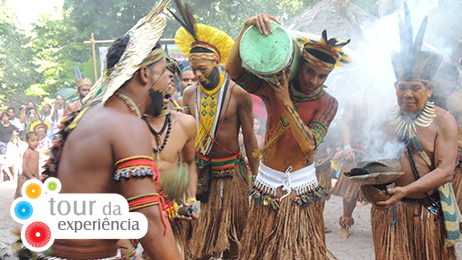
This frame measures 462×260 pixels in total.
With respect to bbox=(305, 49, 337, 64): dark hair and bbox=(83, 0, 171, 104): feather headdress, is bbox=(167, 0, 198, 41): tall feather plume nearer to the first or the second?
→ bbox=(305, 49, 337, 64): dark hair

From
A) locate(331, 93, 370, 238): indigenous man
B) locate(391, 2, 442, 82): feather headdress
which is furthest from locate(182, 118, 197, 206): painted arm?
locate(331, 93, 370, 238): indigenous man

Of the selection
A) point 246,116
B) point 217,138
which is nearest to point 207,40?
point 246,116

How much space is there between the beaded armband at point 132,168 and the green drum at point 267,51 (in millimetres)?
1468

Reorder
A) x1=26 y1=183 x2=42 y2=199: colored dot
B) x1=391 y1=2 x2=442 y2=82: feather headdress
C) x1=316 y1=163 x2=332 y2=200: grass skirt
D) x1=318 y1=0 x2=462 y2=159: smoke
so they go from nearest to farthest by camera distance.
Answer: x1=26 y1=183 x2=42 y2=199: colored dot < x1=391 y1=2 x2=442 y2=82: feather headdress < x1=318 y1=0 x2=462 y2=159: smoke < x1=316 y1=163 x2=332 y2=200: grass skirt

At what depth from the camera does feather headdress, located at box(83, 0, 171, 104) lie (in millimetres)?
1974

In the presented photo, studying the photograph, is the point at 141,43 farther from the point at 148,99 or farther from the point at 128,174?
the point at 128,174

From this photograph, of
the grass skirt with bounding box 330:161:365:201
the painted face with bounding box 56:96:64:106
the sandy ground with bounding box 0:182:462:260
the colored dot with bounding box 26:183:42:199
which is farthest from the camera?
the painted face with bounding box 56:96:64:106

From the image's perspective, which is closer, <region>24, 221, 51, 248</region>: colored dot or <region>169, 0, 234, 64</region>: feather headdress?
<region>24, 221, 51, 248</region>: colored dot

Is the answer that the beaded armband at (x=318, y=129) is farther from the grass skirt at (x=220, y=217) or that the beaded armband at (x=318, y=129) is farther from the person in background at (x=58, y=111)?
the person in background at (x=58, y=111)

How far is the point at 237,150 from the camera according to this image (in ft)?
15.7

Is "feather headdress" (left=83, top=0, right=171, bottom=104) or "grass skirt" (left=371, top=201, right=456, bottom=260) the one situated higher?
"feather headdress" (left=83, top=0, right=171, bottom=104)

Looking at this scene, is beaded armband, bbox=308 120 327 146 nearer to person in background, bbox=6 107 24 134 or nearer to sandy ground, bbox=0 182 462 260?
sandy ground, bbox=0 182 462 260

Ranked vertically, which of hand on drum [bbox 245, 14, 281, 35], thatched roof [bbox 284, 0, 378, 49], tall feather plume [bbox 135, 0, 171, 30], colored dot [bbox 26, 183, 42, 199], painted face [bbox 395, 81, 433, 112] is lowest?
colored dot [bbox 26, 183, 42, 199]

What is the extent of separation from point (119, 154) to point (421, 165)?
8.63 ft
